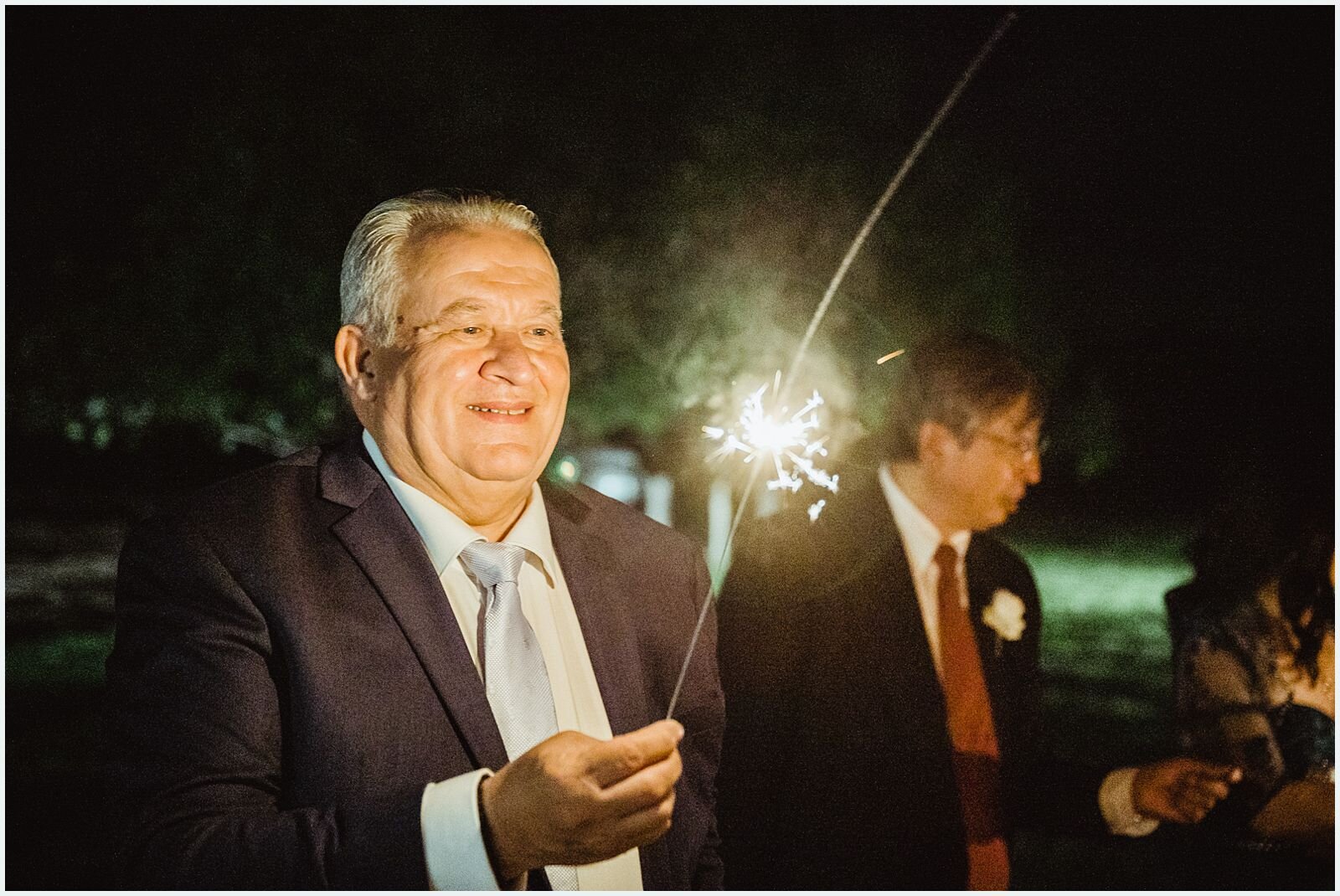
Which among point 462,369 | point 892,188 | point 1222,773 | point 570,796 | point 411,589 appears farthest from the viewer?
point 892,188

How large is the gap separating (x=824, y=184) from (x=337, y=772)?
2220 mm

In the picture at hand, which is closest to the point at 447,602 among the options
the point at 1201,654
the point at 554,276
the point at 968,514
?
the point at 554,276

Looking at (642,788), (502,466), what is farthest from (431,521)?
(642,788)

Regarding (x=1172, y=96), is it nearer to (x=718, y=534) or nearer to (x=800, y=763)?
(x=718, y=534)

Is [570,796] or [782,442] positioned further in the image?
[782,442]

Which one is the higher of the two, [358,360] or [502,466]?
[358,360]

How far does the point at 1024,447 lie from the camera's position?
303 cm

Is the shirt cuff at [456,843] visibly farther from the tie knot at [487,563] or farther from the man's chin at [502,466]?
the man's chin at [502,466]

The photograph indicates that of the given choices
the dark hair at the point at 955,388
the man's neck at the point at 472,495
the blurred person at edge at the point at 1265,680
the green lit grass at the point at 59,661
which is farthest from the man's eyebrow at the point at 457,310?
the blurred person at edge at the point at 1265,680

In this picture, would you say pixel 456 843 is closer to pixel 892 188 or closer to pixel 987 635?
pixel 987 635

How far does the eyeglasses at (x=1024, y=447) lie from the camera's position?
119 inches

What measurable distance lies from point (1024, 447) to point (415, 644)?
196 cm

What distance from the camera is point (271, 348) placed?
3.14 metres

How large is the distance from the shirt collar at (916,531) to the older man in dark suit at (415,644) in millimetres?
843
